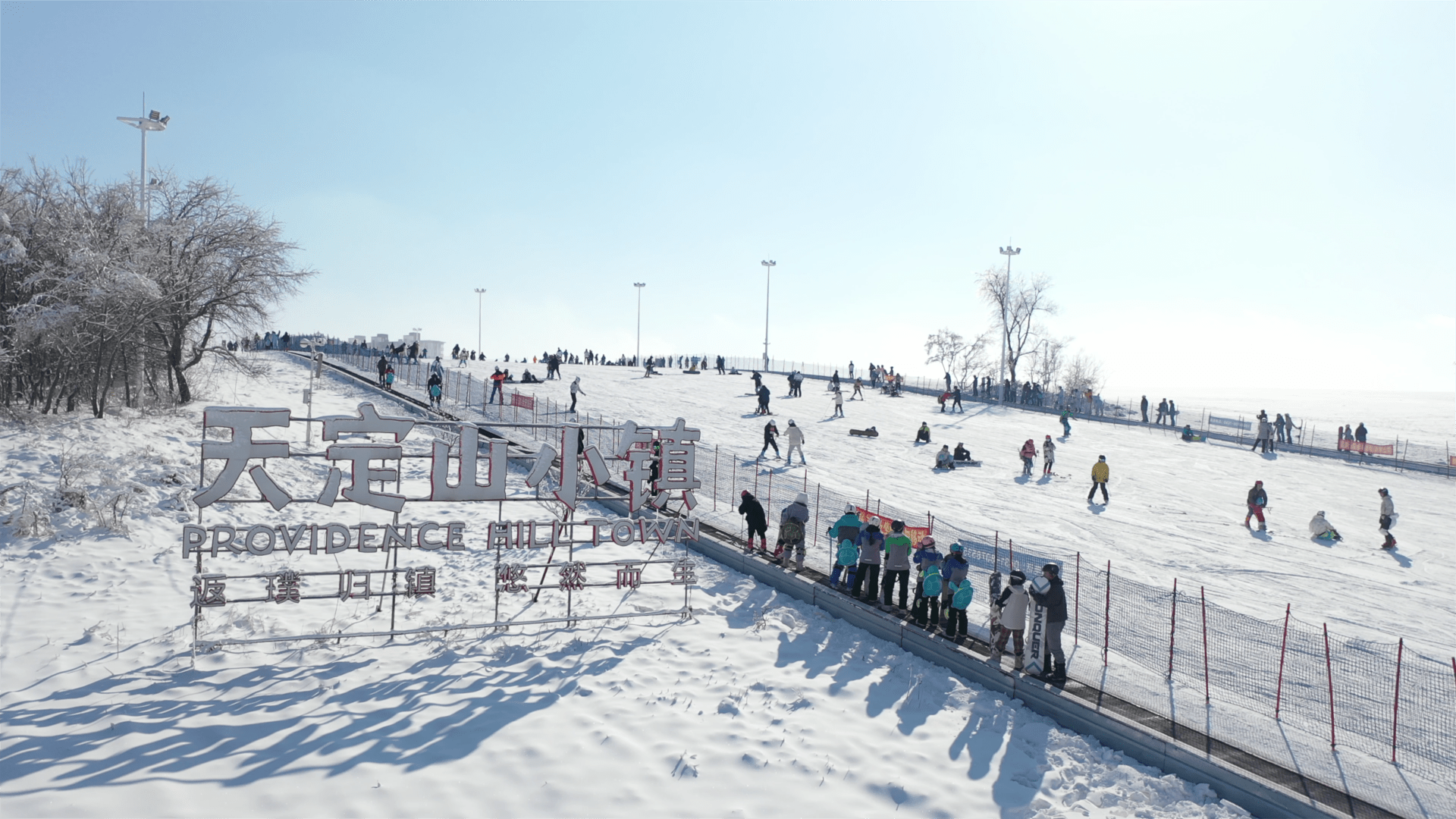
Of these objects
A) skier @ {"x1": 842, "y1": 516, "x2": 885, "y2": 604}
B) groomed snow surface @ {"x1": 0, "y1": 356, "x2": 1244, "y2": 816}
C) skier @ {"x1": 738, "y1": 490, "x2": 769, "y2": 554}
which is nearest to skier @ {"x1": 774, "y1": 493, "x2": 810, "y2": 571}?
skier @ {"x1": 738, "y1": 490, "x2": 769, "y2": 554}

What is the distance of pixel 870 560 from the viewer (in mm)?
13281

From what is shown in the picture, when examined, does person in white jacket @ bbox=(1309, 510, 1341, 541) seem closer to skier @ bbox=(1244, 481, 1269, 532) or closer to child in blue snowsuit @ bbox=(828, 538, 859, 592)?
skier @ bbox=(1244, 481, 1269, 532)

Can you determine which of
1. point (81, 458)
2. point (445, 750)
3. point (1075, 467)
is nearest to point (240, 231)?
point (81, 458)

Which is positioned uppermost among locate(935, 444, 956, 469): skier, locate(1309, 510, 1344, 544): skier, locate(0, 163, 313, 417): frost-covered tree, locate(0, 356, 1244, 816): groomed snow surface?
locate(0, 163, 313, 417): frost-covered tree

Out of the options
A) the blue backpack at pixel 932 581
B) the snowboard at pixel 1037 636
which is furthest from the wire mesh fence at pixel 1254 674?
the blue backpack at pixel 932 581

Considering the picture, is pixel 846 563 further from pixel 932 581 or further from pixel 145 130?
pixel 145 130

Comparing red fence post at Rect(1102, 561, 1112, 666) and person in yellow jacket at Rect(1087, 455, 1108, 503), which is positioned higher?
person in yellow jacket at Rect(1087, 455, 1108, 503)

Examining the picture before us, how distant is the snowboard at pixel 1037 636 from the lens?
10289 mm

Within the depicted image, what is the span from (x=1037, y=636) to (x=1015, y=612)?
42 centimetres

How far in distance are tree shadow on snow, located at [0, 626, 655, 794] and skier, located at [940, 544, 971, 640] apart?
5.21 metres

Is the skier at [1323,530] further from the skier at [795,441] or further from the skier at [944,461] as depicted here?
the skier at [795,441]

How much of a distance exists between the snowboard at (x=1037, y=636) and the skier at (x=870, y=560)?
3.10m

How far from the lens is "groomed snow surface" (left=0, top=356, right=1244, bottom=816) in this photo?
24.9 feet

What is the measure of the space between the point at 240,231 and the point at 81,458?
39.8 feet
